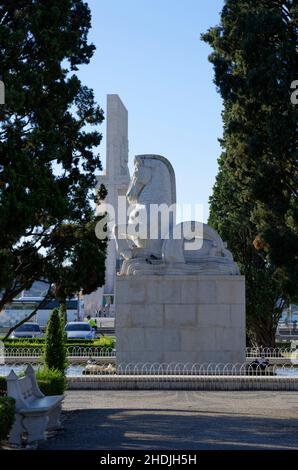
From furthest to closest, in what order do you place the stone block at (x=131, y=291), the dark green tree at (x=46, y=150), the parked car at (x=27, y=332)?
the parked car at (x=27, y=332) → the stone block at (x=131, y=291) → the dark green tree at (x=46, y=150)

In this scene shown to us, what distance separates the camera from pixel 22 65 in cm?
1103

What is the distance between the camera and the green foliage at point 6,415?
7238mm

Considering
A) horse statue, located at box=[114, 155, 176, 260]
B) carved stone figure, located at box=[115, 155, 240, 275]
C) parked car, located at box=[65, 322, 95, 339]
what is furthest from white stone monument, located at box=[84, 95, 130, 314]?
carved stone figure, located at box=[115, 155, 240, 275]

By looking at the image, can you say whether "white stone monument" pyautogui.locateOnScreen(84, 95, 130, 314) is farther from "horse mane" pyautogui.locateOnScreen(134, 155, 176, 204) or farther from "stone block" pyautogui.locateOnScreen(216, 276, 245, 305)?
"stone block" pyautogui.locateOnScreen(216, 276, 245, 305)

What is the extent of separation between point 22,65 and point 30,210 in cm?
250

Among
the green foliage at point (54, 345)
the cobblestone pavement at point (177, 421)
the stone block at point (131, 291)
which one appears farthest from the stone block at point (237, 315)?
the green foliage at point (54, 345)

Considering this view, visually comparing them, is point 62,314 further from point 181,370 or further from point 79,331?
point 79,331

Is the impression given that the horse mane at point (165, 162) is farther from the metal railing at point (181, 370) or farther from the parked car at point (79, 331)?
the parked car at point (79, 331)

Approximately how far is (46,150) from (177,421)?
4.57 meters

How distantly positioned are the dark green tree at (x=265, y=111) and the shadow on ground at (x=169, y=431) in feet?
20.4

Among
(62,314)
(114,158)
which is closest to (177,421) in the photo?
(62,314)

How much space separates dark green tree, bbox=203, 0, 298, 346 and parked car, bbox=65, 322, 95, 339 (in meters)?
13.8

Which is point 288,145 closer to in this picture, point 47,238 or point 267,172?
point 267,172
